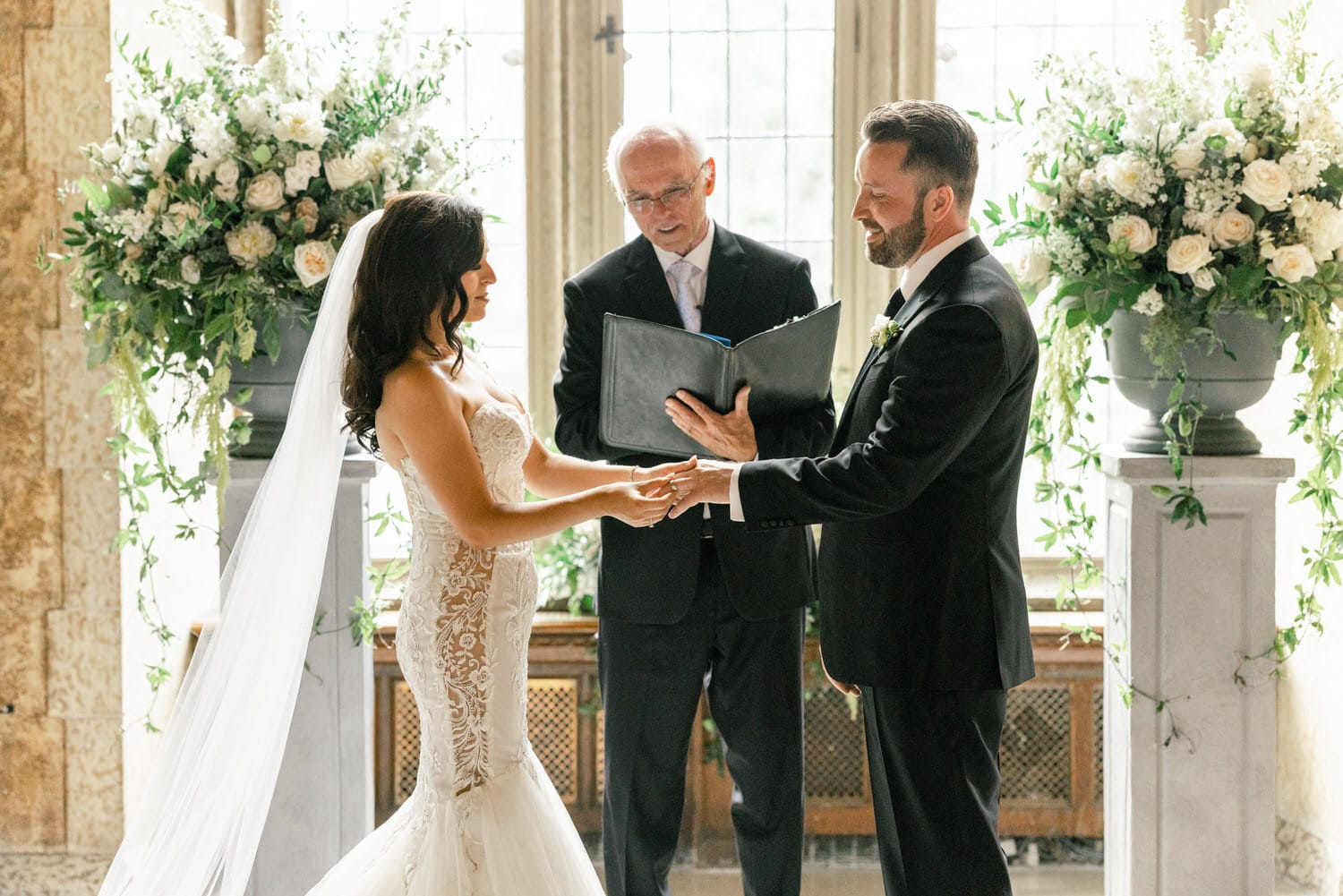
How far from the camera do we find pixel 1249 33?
Answer: 2.94 metres

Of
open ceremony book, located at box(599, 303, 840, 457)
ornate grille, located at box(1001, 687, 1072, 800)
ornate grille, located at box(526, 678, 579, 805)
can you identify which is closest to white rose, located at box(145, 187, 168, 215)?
open ceremony book, located at box(599, 303, 840, 457)

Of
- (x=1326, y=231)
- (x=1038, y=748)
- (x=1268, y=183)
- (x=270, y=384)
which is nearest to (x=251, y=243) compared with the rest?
(x=270, y=384)

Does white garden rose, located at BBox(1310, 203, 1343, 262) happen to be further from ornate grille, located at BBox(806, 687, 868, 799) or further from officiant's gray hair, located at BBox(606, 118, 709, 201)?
ornate grille, located at BBox(806, 687, 868, 799)

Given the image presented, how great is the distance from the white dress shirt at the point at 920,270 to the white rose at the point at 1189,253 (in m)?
0.57

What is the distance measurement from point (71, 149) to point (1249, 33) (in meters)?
3.02

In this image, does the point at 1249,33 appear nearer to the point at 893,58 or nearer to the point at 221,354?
the point at 893,58

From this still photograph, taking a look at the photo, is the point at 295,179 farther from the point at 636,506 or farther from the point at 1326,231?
the point at 1326,231

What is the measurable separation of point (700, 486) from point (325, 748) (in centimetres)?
128

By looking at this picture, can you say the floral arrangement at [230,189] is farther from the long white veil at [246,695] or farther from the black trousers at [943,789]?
the black trousers at [943,789]

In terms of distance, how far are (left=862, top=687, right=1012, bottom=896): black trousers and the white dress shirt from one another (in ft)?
1.49

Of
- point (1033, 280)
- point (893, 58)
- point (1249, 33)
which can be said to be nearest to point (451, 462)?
point (1033, 280)

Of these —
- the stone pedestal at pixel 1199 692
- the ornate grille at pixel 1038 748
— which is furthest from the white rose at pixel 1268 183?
the ornate grille at pixel 1038 748

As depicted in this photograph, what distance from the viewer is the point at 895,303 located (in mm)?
2668

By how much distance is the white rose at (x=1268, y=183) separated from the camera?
9.09ft
